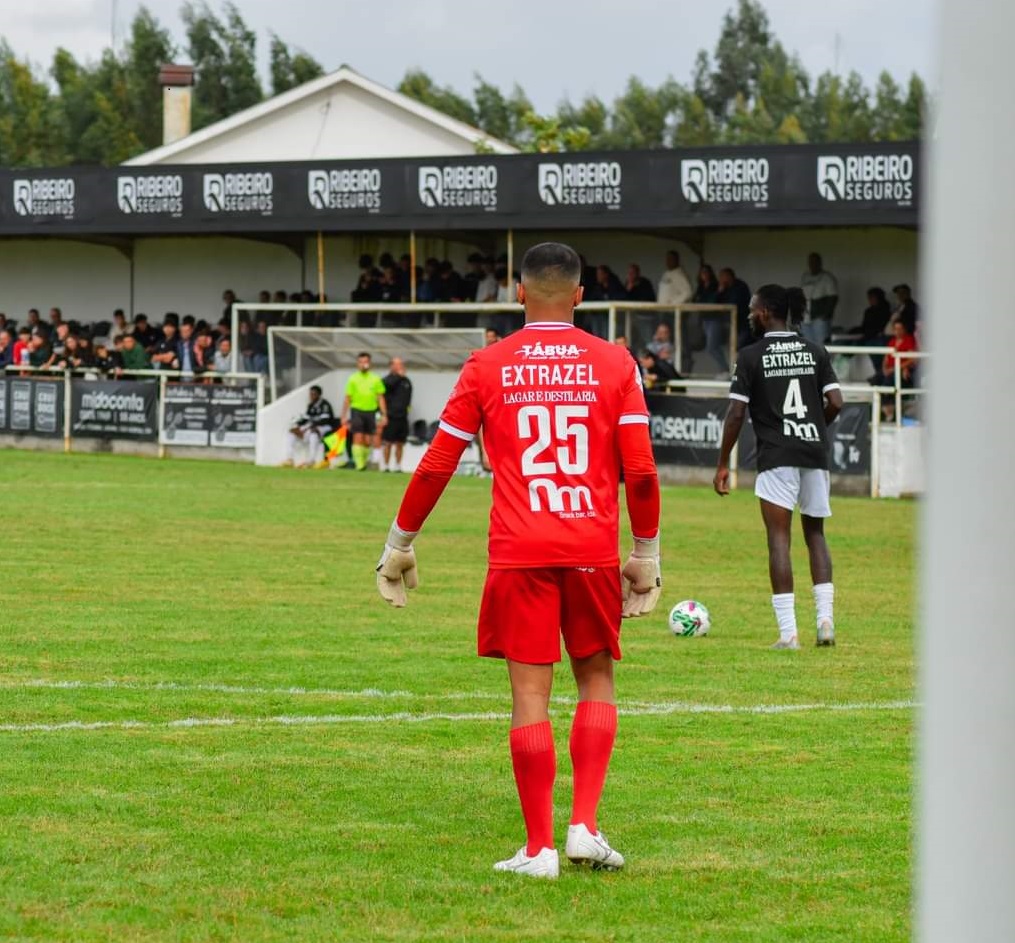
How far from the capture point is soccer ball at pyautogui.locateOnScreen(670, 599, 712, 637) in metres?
12.6

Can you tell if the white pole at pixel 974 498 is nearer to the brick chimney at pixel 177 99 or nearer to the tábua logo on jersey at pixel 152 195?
the tábua logo on jersey at pixel 152 195

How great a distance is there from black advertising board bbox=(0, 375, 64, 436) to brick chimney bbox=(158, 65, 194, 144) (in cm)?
1485

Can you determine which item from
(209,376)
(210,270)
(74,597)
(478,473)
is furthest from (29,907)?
(210,270)

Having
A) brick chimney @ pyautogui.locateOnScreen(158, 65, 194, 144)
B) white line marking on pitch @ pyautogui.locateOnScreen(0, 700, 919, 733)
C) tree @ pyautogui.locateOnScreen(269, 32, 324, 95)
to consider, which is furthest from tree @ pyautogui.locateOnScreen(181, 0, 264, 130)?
white line marking on pitch @ pyautogui.locateOnScreen(0, 700, 919, 733)

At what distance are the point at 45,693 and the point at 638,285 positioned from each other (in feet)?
80.5

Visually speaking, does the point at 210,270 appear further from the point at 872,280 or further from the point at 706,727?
the point at 706,727

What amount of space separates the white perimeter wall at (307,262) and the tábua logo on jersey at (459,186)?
2556 millimetres

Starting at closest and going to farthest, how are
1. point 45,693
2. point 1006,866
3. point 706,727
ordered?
point 1006,866
point 706,727
point 45,693

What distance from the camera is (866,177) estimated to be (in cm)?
3139

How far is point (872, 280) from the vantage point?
34656 mm

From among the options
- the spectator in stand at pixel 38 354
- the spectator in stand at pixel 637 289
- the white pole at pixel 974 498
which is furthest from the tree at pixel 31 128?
the white pole at pixel 974 498

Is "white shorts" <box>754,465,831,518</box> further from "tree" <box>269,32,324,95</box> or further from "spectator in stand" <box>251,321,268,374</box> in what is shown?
"tree" <box>269,32,324,95</box>

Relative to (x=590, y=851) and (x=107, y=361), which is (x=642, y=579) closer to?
(x=590, y=851)

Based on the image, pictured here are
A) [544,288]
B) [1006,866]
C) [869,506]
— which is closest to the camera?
[1006,866]
